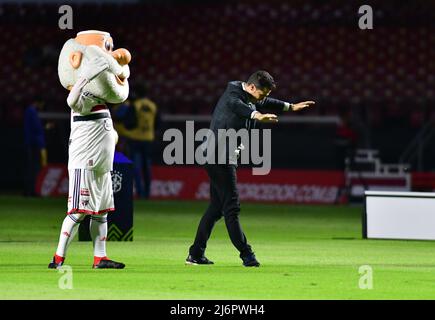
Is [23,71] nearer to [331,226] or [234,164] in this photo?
[331,226]

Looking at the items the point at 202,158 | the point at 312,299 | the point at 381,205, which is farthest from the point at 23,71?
the point at 312,299

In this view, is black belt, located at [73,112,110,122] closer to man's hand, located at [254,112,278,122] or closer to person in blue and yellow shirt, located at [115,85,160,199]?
man's hand, located at [254,112,278,122]

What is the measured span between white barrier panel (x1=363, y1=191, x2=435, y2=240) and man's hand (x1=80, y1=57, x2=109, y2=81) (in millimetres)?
6286

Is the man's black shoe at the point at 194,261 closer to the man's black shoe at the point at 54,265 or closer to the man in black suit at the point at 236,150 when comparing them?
the man in black suit at the point at 236,150

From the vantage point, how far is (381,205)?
1825 centimetres

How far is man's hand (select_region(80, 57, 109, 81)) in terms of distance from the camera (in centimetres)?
1334

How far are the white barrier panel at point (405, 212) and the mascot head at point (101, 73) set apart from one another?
18.9 feet

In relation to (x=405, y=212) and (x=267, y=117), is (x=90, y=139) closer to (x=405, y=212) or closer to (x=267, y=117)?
(x=267, y=117)

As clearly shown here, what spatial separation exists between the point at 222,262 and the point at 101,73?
116 inches

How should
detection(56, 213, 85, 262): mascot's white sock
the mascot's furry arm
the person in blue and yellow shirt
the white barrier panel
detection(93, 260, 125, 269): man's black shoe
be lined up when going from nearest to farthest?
the mascot's furry arm → detection(56, 213, 85, 262): mascot's white sock → detection(93, 260, 125, 269): man's black shoe → the white barrier panel → the person in blue and yellow shirt

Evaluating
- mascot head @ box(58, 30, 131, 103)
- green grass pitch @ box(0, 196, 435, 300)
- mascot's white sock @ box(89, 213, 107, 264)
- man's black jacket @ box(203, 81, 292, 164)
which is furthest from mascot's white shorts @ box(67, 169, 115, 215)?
man's black jacket @ box(203, 81, 292, 164)

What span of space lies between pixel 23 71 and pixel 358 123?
427 inches

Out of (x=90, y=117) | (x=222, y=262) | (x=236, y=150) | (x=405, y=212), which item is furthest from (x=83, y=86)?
(x=405, y=212)

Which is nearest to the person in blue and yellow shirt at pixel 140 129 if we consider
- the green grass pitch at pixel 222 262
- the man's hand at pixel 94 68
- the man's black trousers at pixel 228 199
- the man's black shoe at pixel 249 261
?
the green grass pitch at pixel 222 262
